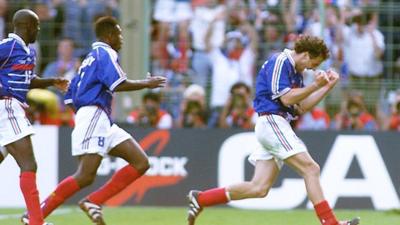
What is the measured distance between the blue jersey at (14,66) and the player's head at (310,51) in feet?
8.68

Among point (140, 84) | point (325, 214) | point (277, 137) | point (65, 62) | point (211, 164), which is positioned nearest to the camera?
point (325, 214)

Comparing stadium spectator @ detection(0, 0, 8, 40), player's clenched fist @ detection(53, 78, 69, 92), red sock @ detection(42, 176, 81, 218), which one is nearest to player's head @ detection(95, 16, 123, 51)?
player's clenched fist @ detection(53, 78, 69, 92)

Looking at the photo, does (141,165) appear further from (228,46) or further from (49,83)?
(228,46)

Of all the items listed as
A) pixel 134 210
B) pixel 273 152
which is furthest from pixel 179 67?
pixel 273 152

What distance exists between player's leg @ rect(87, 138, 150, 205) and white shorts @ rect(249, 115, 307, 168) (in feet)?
4.06

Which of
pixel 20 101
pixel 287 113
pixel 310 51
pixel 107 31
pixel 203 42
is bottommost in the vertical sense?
pixel 203 42

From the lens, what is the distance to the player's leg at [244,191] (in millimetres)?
11250

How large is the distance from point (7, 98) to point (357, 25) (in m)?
8.64

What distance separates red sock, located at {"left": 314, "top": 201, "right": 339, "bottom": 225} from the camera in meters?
10.8

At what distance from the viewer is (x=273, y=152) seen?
36.6 feet

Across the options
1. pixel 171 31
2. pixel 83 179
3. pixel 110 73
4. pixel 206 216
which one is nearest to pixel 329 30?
pixel 171 31

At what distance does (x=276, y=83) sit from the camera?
10914 millimetres

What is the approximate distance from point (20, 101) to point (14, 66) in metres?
0.35

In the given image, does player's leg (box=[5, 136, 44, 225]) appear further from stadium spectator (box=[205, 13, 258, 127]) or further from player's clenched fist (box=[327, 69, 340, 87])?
stadium spectator (box=[205, 13, 258, 127])
